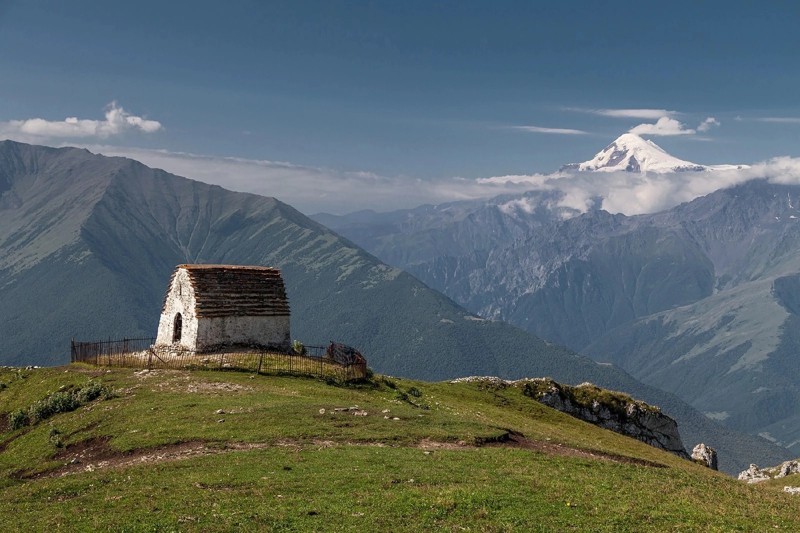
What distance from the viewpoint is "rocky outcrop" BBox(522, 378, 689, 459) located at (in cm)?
8064

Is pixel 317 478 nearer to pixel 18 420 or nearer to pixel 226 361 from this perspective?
pixel 18 420

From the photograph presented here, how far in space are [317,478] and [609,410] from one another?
64.8m

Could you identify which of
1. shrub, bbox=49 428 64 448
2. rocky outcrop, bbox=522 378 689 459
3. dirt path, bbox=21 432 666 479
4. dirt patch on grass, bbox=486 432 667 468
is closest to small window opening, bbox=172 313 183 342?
shrub, bbox=49 428 64 448

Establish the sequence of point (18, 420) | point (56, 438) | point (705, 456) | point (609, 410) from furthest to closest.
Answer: point (705, 456) → point (609, 410) → point (18, 420) → point (56, 438)

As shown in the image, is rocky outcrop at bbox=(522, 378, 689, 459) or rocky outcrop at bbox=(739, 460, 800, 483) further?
rocky outcrop at bbox=(522, 378, 689, 459)

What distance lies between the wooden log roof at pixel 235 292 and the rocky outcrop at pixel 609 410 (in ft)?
104

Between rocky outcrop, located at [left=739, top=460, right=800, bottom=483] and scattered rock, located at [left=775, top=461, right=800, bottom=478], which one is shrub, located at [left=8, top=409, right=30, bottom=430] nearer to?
rocky outcrop, located at [left=739, top=460, right=800, bottom=483]

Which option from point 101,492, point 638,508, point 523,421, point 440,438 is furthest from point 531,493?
point 523,421

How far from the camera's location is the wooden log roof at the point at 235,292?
63906mm

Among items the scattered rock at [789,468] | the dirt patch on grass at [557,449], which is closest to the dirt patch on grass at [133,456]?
the dirt patch on grass at [557,449]

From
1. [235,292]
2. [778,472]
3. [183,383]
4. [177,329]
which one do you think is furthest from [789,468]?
[177,329]

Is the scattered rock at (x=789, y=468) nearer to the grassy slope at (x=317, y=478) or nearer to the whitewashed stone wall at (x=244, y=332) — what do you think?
the grassy slope at (x=317, y=478)

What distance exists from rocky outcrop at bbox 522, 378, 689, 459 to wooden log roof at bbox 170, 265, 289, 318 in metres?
31.8

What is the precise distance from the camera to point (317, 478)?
28844mm
